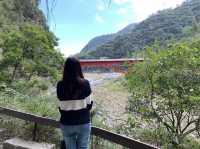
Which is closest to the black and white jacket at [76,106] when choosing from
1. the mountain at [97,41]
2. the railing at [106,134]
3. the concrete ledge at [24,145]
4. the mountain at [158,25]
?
the mountain at [97,41]

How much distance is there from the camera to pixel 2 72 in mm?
14742

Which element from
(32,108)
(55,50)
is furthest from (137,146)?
(55,50)

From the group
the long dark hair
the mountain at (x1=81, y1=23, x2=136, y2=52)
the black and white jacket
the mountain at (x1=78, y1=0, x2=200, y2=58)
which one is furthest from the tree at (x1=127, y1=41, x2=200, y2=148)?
the mountain at (x1=78, y1=0, x2=200, y2=58)

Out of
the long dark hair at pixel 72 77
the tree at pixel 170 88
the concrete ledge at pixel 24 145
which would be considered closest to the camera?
the long dark hair at pixel 72 77

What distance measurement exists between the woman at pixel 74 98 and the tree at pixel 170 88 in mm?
4014

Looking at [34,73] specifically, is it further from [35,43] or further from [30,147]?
[30,147]

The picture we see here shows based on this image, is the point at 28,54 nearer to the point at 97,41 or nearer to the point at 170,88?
the point at 170,88

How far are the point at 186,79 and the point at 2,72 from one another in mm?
9873

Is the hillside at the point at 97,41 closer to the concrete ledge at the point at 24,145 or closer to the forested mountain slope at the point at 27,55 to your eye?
the concrete ledge at the point at 24,145

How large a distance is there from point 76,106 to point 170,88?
4313 millimetres

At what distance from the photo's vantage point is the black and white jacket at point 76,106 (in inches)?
136

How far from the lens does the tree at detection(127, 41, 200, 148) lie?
724 cm

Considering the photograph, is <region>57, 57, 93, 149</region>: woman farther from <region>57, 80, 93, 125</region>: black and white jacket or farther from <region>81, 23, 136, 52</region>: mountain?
<region>81, 23, 136, 52</region>: mountain

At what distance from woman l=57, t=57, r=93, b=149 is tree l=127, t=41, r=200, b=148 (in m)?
4.01
